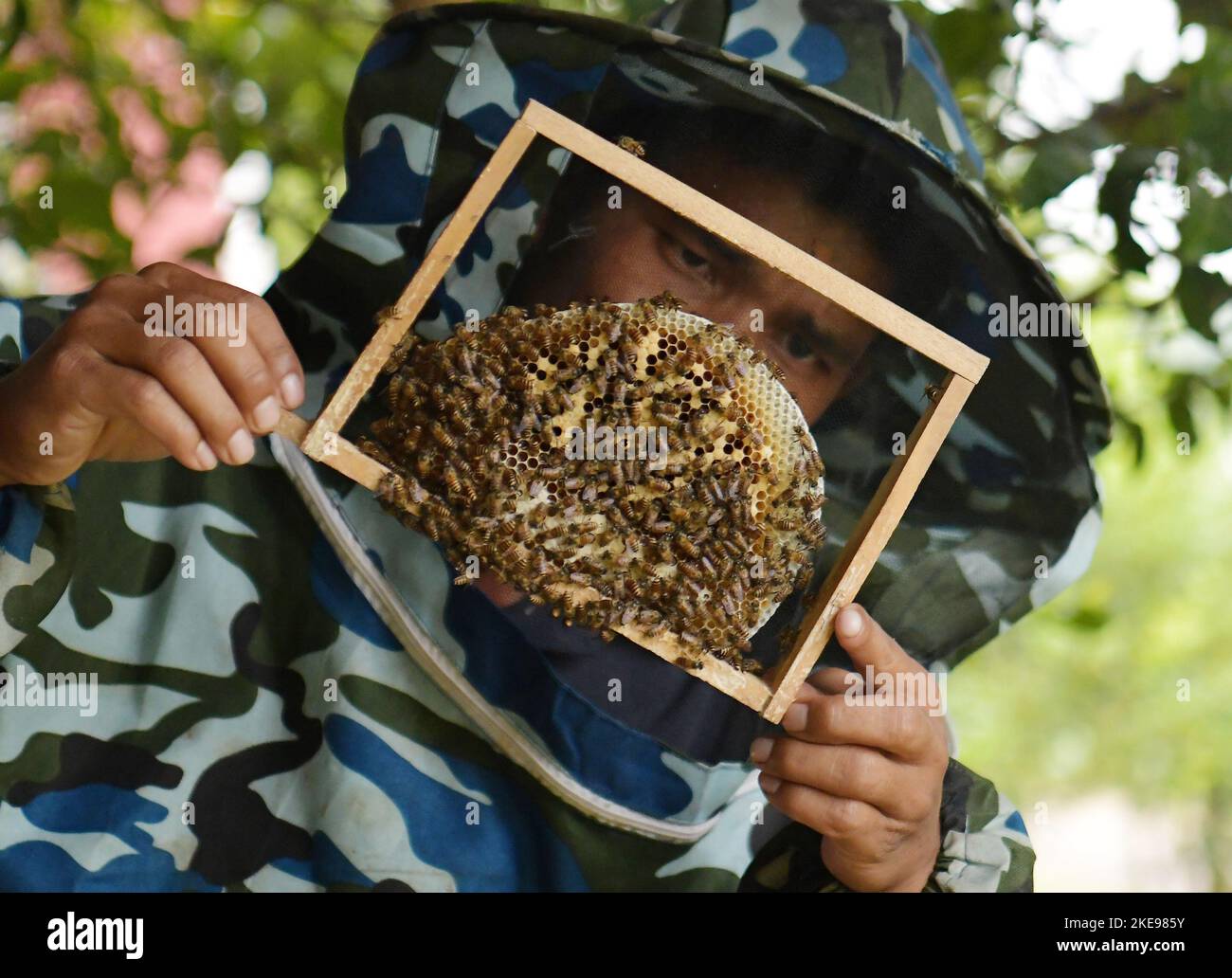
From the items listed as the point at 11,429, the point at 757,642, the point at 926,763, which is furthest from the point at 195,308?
the point at 926,763

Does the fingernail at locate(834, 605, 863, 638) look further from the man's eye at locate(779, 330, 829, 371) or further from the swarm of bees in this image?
the man's eye at locate(779, 330, 829, 371)

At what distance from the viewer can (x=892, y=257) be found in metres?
1.26

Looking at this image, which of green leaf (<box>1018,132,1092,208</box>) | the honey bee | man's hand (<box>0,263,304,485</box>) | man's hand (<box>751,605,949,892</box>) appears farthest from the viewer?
green leaf (<box>1018,132,1092,208</box>)

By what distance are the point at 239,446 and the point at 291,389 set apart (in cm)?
8

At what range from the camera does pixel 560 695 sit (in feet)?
4.44

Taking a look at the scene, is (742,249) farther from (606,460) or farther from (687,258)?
(606,460)

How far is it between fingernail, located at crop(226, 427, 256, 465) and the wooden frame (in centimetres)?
4

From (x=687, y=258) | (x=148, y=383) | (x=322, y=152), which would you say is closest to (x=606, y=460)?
(x=687, y=258)

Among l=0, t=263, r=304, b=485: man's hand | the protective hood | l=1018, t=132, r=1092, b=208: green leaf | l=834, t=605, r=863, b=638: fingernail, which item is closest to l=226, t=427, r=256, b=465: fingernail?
l=0, t=263, r=304, b=485: man's hand

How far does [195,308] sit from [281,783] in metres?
0.67

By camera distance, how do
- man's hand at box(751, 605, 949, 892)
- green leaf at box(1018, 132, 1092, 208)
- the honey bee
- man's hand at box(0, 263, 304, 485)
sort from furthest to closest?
green leaf at box(1018, 132, 1092, 208), man's hand at box(751, 605, 949, 892), the honey bee, man's hand at box(0, 263, 304, 485)

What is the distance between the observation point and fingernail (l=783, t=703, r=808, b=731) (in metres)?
1.31

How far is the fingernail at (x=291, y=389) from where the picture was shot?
109 cm
